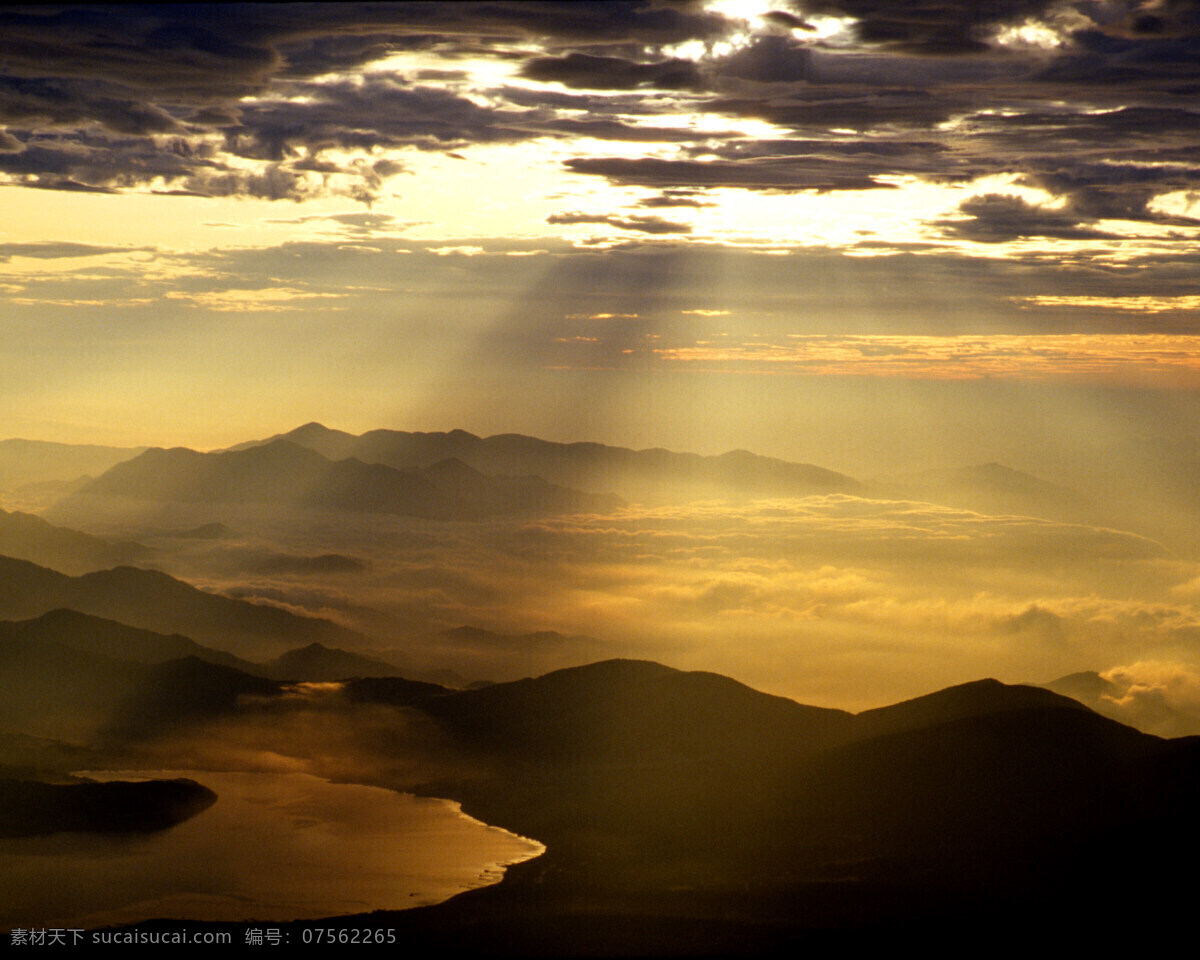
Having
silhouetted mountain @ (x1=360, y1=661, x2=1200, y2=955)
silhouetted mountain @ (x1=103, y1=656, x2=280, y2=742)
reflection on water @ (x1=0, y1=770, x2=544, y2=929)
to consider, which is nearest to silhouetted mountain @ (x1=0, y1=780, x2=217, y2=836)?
reflection on water @ (x1=0, y1=770, x2=544, y2=929)

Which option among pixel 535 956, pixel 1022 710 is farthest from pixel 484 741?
pixel 535 956

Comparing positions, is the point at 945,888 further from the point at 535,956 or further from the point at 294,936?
the point at 294,936

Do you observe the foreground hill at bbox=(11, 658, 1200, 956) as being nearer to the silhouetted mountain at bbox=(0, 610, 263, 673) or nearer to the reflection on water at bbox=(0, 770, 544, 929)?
the reflection on water at bbox=(0, 770, 544, 929)

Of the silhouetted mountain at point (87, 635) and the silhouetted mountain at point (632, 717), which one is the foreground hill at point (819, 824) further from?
the silhouetted mountain at point (87, 635)

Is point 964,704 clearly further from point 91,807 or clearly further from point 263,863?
point 91,807

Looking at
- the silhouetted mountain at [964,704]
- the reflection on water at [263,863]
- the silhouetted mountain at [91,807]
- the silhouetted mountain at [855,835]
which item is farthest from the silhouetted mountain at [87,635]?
the silhouetted mountain at [964,704]

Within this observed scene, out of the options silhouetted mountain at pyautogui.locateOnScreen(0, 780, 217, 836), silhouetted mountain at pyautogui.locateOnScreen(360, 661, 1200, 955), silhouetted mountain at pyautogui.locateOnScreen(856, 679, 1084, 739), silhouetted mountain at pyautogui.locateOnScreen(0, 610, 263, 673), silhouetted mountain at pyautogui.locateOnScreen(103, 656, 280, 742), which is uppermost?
silhouetted mountain at pyautogui.locateOnScreen(0, 610, 263, 673)

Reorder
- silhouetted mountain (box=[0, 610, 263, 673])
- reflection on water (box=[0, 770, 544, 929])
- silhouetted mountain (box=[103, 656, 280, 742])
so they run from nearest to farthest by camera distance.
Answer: reflection on water (box=[0, 770, 544, 929])
silhouetted mountain (box=[103, 656, 280, 742])
silhouetted mountain (box=[0, 610, 263, 673])
